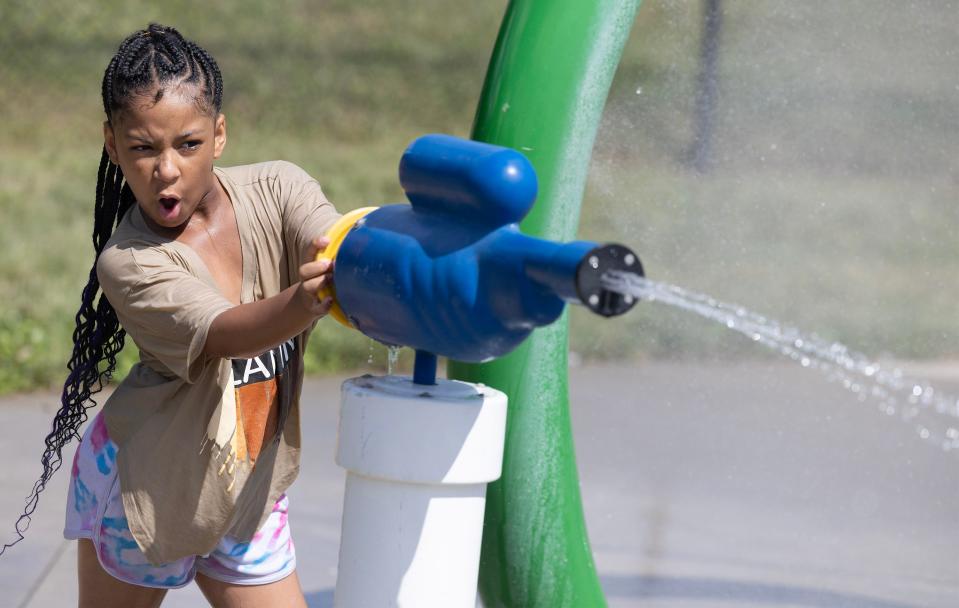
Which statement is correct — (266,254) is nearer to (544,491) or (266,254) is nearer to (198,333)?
(198,333)

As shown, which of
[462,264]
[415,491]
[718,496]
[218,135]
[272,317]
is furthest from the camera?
[718,496]

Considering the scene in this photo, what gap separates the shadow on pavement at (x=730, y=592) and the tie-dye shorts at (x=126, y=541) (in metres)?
1.18

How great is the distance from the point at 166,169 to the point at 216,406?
334mm

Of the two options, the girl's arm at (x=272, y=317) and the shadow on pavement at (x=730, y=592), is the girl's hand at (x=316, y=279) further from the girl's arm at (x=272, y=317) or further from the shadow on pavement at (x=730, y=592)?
the shadow on pavement at (x=730, y=592)

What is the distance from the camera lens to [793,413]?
443 cm

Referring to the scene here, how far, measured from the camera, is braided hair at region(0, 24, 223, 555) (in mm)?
1931

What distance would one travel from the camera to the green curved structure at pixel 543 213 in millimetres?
2162

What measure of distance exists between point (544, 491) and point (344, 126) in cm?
677

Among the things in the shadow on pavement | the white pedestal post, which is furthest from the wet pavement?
the white pedestal post

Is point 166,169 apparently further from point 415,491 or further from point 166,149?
point 415,491

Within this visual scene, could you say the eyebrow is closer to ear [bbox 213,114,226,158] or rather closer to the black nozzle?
ear [bbox 213,114,226,158]

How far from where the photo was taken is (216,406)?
1982mm

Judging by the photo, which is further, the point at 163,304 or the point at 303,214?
the point at 303,214

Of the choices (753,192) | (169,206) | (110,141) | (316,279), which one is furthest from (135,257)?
(753,192)
